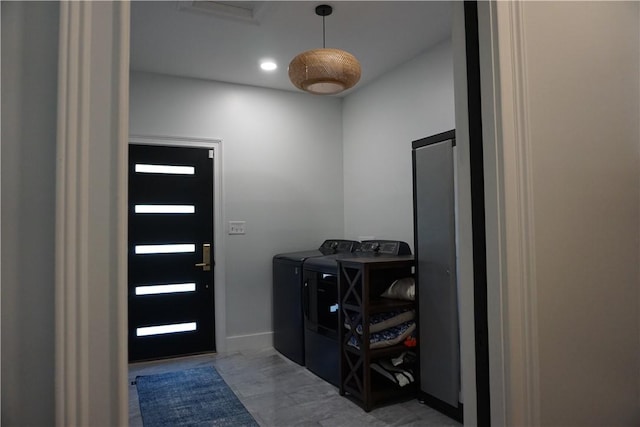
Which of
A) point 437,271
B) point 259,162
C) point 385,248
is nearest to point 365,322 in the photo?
point 437,271

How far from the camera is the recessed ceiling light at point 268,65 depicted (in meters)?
3.84

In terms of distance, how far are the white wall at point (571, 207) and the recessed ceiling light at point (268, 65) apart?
296cm

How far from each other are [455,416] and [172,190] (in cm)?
306

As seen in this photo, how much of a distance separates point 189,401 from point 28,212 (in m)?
2.80

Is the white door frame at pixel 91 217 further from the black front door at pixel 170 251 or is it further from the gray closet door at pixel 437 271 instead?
the black front door at pixel 170 251

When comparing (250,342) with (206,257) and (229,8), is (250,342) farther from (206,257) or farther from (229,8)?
(229,8)

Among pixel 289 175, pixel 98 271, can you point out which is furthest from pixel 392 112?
pixel 98 271

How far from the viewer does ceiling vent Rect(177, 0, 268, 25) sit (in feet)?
9.35

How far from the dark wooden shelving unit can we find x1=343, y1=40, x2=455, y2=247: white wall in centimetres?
75

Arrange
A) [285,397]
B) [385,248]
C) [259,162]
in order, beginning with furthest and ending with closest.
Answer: [259,162] → [385,248] → [285,397]

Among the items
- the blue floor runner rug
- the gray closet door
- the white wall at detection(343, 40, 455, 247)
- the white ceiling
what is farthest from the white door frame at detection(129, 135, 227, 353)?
the gray closet door

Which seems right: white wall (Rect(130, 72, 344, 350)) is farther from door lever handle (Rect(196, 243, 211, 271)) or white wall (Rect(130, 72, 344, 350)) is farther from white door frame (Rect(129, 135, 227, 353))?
door lever handle (Rect(196, 243, 211, 271))

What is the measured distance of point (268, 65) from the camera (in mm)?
3893

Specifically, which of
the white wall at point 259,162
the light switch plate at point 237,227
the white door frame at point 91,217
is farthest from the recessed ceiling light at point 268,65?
the white door frame at point 91,217
